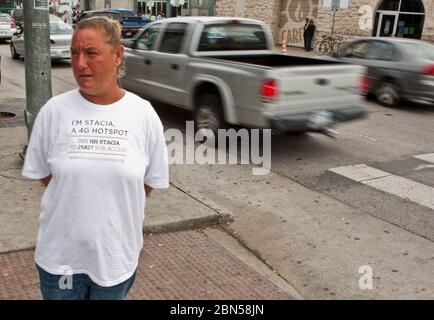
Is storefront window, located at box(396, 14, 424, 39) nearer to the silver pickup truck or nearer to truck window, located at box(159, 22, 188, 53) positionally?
the silver pickup truck

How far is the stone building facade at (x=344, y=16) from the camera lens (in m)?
23.9

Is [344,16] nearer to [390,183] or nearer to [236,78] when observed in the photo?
[236,78]

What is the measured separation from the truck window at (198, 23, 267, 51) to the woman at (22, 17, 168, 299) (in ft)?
21.5

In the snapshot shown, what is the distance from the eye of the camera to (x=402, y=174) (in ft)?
22.7

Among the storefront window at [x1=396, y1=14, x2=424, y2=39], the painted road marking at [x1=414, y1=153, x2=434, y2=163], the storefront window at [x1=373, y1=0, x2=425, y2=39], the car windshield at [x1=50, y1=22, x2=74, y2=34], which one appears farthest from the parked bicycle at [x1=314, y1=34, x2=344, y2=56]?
the painted road marking at [x1=414, y1=153, x2=434, y2=163]

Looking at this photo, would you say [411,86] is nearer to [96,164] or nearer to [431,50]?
[431,50]

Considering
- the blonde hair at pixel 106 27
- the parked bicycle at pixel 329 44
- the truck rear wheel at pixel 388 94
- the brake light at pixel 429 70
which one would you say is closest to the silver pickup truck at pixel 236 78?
the brake light at pixel 429 70

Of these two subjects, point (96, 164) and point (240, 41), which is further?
point (240, 41)

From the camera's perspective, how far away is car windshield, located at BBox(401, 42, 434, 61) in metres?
11.4

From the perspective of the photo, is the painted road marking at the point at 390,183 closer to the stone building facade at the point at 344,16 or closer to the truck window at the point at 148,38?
the truck window at the point at 148,38

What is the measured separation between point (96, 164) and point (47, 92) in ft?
14.1

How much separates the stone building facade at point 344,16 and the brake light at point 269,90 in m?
18.9

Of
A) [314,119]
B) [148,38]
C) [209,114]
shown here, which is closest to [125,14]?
[148,38]

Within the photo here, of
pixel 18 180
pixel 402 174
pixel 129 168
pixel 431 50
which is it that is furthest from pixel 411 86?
pixel 129 168
